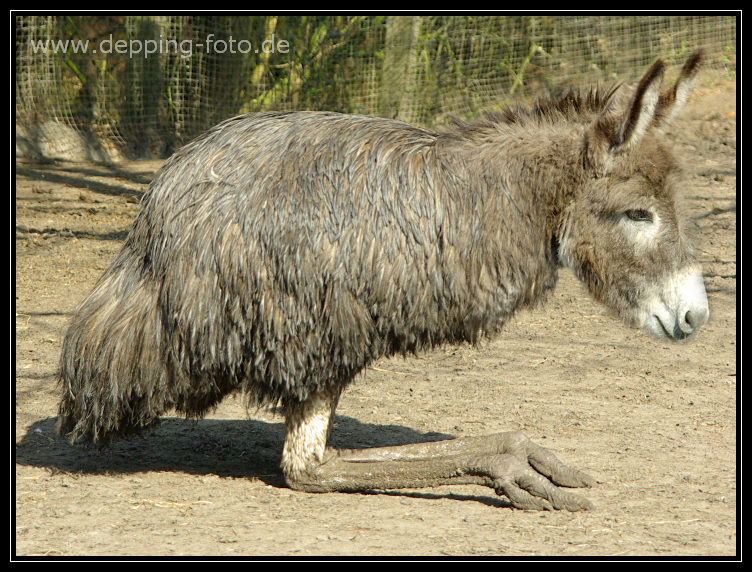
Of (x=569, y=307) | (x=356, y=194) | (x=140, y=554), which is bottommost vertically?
(x=140, y=554)

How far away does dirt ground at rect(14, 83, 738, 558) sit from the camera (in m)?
3.52

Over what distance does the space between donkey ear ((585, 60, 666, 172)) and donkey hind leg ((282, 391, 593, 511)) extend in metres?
1.20

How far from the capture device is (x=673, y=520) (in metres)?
3.74

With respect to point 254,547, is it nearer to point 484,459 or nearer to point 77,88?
point 484,459

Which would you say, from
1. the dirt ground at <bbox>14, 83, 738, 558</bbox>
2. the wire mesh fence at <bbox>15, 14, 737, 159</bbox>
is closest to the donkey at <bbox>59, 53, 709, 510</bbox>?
the dirt ground at <bbox>14, 83, 738, 558</bbox>

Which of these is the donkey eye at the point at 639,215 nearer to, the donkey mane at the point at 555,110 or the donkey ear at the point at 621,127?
the donkey ear at the point at 621,127

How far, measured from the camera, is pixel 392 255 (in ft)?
12.3

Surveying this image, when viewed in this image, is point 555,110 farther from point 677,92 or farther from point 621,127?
point 677,92

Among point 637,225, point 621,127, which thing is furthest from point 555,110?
point 637,225

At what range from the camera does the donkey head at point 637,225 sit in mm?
3768

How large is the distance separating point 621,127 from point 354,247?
1.14 metres

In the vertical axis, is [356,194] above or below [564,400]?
above
